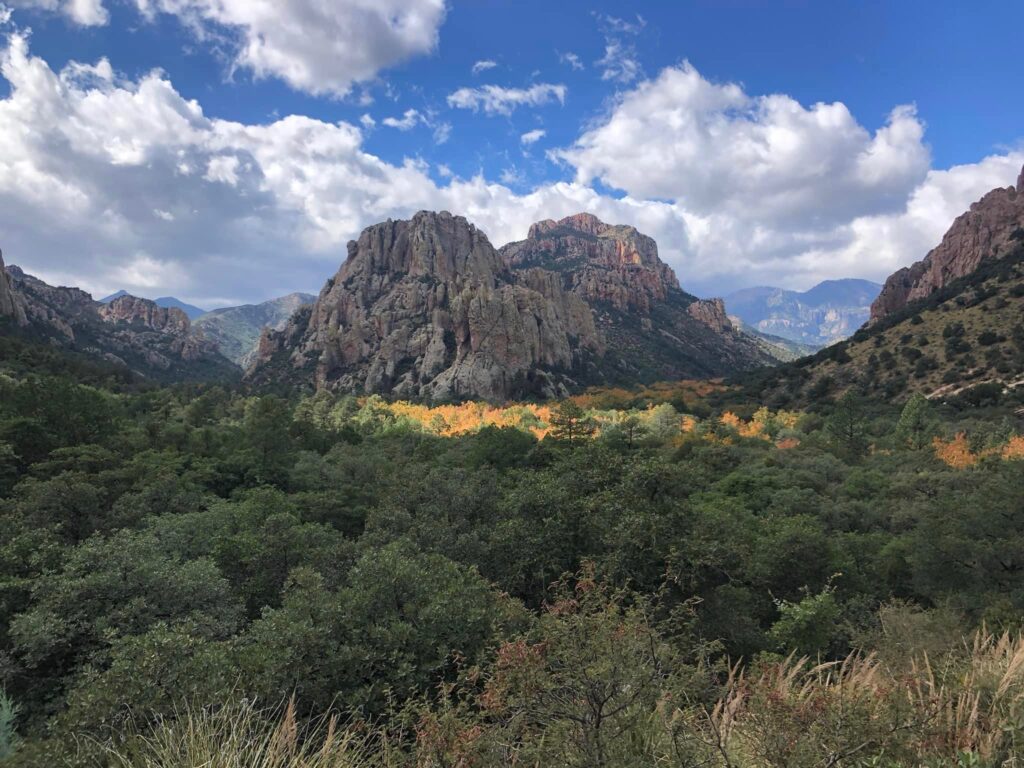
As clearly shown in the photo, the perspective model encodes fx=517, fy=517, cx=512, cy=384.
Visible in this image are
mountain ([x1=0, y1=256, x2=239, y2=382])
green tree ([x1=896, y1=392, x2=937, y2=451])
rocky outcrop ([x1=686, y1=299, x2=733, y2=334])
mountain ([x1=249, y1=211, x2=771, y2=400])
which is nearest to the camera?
green tree ([x1=896, y1=392, x2=937, y2=451])

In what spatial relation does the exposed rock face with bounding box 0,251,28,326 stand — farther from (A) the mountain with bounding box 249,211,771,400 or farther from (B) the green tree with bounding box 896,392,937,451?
(B) the green tree with bounding box 896,392,937,451

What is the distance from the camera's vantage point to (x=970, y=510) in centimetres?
2205

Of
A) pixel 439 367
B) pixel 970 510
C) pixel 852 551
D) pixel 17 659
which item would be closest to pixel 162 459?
pixel 17 659

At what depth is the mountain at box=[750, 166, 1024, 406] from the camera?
62.1 m

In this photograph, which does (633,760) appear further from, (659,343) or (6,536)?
(659,343)

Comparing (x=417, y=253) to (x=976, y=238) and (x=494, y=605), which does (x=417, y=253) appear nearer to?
(x=976, y=238)

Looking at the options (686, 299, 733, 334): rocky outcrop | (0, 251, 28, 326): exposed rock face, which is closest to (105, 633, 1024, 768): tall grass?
(0, 251, 28, 326): exposed rock face

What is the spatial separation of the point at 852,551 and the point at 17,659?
2943cm

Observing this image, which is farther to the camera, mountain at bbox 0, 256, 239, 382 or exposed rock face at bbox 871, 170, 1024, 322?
mountain at bbox 0, 256, 239, 382

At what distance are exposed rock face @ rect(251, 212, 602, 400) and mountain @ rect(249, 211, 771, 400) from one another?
29 cm

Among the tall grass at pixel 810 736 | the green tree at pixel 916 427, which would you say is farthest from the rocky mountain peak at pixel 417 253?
the tall grass at pixel 810 736

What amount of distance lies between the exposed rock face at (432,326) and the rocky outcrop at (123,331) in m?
37.8

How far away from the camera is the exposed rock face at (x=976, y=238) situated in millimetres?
97000

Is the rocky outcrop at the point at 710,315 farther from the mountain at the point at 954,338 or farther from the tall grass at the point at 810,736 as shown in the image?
the tall grass at the point at 810,736
